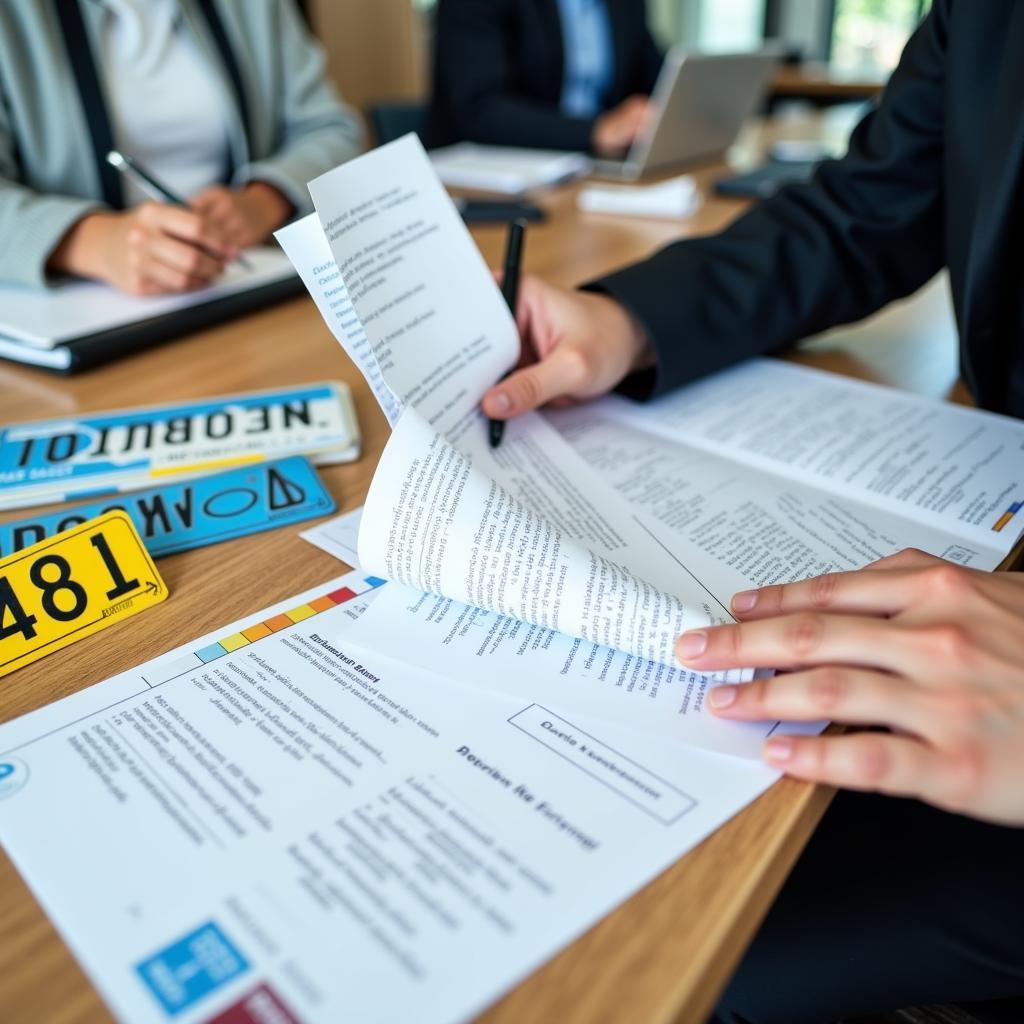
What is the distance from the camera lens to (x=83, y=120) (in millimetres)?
1105

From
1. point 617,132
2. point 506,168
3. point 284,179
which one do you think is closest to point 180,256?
point 284,179

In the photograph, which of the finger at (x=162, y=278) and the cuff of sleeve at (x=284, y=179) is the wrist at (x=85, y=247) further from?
the cuff of sleeve at (x=284, y=179)

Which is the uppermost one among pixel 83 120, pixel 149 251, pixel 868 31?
pixel 868 31

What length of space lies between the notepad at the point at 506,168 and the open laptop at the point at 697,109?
9 centimetres

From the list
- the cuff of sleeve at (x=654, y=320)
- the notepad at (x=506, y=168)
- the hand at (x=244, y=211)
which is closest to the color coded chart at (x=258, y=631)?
the cuff of sleeve at (x=654, y=320)

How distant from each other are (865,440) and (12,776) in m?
0.57

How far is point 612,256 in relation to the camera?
43.3 inches

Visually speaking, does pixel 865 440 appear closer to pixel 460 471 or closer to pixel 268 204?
pixel 460 471

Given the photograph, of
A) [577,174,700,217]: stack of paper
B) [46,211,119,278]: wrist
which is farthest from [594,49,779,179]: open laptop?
[46,211,119,278]: wrist

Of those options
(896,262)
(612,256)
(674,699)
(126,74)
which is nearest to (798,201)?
(896,262)

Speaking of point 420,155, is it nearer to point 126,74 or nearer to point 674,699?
point 674,699

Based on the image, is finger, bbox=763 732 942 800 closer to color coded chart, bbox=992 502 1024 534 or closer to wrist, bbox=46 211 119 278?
color coded chart, bbox=992 502 1024 534

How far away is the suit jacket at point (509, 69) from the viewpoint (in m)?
1.87

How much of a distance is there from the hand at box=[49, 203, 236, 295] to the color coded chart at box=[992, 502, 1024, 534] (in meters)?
0.75
